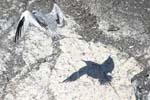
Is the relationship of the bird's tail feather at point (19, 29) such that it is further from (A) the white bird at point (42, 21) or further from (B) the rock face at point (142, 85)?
(B) the rock face at point (142, 85)

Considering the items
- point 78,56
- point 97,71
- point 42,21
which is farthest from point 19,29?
point 97,71

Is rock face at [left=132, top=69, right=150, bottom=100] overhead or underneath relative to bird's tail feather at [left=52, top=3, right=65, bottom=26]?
underneath

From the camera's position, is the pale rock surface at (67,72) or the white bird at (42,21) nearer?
the pale rock surface at (67,72)

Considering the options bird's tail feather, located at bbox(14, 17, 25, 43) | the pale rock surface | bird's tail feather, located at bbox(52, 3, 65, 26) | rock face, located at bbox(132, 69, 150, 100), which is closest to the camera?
rock face, located at bbox(132, 69, 150, 100)

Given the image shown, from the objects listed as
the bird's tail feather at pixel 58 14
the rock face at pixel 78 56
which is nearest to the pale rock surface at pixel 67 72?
the rock face at pixel 78 56

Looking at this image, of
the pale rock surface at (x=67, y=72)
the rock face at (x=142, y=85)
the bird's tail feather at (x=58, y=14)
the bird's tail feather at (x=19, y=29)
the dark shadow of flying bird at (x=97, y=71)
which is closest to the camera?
the rock face at (x=142, y=85)

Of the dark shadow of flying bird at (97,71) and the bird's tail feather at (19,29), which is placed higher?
the bird's tail feather at (19,29)

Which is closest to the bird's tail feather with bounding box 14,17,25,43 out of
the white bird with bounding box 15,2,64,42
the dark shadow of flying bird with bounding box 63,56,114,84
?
the white bird with bounding box 15,2,64,42

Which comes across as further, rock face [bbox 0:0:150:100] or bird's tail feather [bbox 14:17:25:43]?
bird's tail feather [bbox 14:17:25:43]

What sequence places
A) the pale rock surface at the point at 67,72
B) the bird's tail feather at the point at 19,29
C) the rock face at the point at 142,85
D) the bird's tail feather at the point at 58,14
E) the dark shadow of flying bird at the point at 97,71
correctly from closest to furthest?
the rock face at the point at 142,85, the pale rock surface at the point at 67,72, the dark shadow of flying bird at the point at 97,71, the bird's tail feather at the point at 19,29, the bird's tail feather at the point at 58,14

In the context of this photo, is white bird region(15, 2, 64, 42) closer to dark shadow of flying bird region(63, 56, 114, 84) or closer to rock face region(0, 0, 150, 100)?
rock face region(0, 0, 150, 100)
